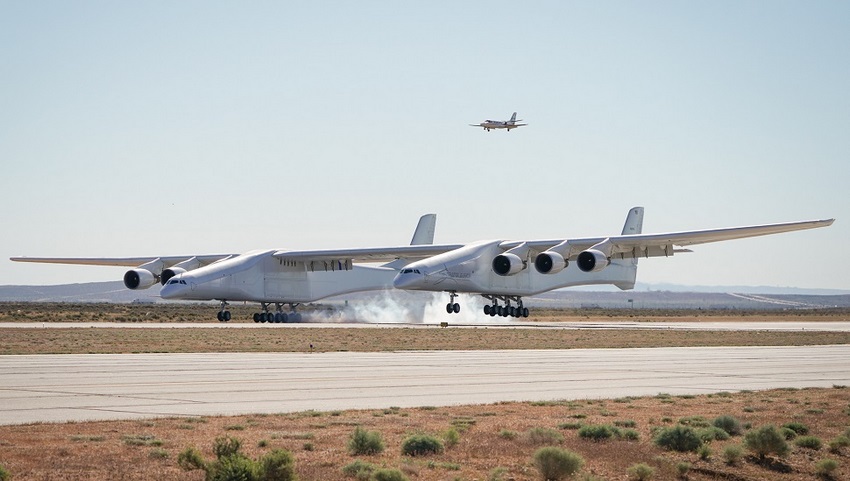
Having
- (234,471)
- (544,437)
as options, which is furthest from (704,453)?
(234,471)

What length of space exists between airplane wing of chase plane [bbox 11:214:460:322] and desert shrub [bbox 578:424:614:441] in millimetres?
43604

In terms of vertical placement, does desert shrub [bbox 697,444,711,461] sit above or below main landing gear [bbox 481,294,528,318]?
below

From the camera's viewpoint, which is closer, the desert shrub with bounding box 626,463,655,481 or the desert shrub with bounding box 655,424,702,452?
the desert shrub with bounding box 626,463,655,481

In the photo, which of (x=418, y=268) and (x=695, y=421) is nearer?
(x=695, y=421)

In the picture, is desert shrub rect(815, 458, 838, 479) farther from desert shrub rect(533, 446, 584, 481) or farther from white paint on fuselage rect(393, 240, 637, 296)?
white paint on fuselage rect(393, 240, 637, 296)

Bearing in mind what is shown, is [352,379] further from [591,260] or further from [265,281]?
[265,281]

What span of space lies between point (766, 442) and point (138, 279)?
5220 cm

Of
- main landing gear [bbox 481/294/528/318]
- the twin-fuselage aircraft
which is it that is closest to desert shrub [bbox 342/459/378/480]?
the twin-fuselage aircraft

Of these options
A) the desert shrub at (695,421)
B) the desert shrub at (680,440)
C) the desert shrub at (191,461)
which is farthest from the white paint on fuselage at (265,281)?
the desert shrub at (191,461)

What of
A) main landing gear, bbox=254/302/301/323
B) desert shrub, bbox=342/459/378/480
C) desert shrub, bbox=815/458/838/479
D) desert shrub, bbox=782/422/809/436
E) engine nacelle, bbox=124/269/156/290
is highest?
engine nacelle, bbox=124/269/156/290

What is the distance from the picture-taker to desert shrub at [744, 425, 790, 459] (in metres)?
11.4

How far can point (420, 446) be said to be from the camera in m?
11.3

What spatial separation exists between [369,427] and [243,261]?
4780 centimetres

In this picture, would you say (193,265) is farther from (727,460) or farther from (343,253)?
(727,460)
